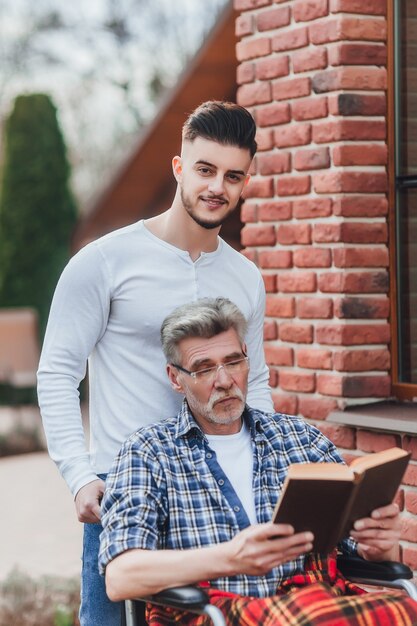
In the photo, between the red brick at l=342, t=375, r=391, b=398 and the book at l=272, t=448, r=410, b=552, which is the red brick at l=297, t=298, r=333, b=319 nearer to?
the red brick at l=342, t=375, r=391, b=398

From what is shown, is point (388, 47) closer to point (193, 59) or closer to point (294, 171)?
point (294, 171)

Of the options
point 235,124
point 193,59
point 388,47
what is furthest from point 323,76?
point 193,59

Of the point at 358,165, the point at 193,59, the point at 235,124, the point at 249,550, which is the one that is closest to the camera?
the point at 249,550

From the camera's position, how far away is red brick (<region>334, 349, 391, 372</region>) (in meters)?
4.11

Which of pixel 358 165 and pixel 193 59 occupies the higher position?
pixel 193 59

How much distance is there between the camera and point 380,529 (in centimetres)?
279

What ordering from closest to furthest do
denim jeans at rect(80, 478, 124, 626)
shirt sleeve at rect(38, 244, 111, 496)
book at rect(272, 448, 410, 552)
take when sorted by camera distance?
1. book at rect(272, 448, 410, 552)
2. shirt sleeve at rect(38, 244, 111, 496)
3. denim jeans at rect(80, 478, 124, 626)

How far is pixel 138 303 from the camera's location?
301 centimetres

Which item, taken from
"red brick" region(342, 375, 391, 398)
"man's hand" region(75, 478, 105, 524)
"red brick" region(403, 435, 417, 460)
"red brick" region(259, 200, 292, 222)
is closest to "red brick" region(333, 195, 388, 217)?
"red brick" region(259, 200, 292, 222)

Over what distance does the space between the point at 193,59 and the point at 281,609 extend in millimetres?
5707

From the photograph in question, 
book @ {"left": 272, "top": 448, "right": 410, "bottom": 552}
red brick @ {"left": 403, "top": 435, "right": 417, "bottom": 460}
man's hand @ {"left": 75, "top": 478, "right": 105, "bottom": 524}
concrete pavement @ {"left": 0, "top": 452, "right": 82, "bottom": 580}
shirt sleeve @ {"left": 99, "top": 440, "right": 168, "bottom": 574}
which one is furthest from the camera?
concrete pavement @ {"left": 0, "top": 452, "right": 82, "bottom": 580}

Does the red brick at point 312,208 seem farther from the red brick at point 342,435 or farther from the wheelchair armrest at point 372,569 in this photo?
the wheelchair armrest at point 372,569

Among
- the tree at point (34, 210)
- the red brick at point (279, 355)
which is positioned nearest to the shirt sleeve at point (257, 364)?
the red brick at point (279, 355)

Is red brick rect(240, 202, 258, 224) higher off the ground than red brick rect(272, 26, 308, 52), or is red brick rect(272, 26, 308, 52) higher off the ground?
red brick rect(272, 26, 308, 52)
